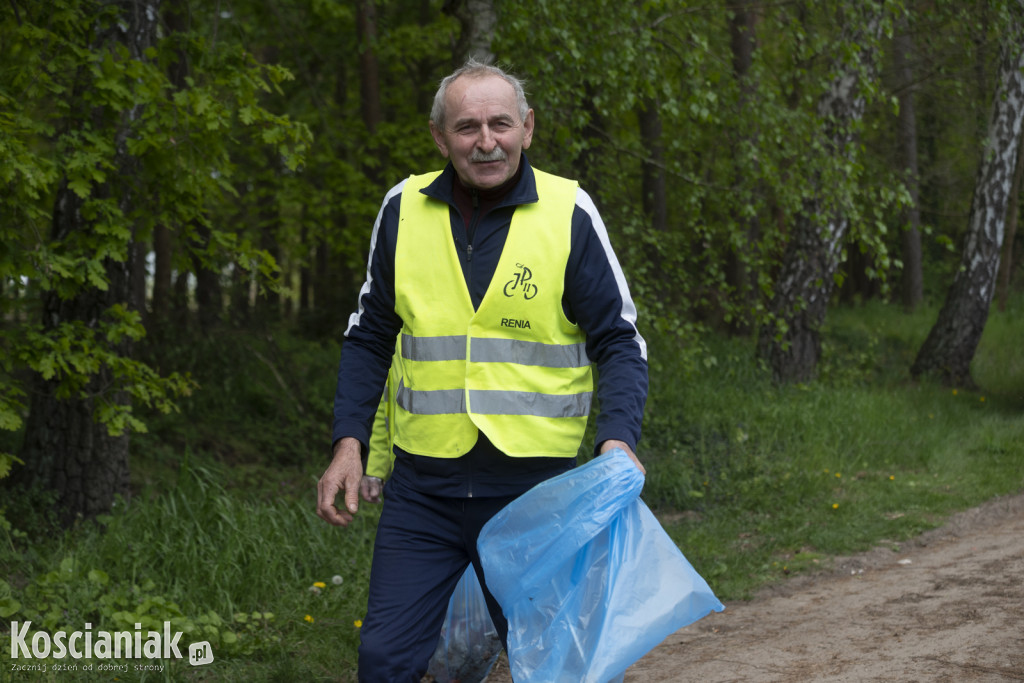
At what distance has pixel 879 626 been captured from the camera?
462 cm

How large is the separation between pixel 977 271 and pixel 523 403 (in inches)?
388

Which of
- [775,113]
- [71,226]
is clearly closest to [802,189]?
[775,113]

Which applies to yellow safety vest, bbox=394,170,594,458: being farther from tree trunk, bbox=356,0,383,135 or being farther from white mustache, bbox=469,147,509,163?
tree trunk, bbox=356,0,383,135

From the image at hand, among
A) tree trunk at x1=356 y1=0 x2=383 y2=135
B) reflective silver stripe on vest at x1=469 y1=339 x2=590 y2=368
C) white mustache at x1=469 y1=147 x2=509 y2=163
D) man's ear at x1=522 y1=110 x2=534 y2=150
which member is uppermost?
tree trunk at x1=356 y1=0 x2=383 y2=135

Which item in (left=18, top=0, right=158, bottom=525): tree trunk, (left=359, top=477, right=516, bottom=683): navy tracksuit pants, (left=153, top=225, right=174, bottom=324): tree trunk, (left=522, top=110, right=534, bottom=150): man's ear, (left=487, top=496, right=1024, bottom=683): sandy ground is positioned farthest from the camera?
(left=153, top=225, right=174, bottom=324): tree trunk

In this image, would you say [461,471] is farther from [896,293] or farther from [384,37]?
[896,293]

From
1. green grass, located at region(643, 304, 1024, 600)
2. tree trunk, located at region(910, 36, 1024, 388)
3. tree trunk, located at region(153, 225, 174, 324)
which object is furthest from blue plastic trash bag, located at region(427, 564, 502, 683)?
tree trunk, located at region(910, 36, 1024, 388)

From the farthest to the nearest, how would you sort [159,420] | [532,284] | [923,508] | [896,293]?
[896,293] < [159,420] < [923,508] < [532,284]

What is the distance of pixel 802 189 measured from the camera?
A: 7098 millimetres

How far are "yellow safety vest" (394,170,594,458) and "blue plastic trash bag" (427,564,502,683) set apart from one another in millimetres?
849

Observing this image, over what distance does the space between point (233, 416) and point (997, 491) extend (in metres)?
6.72

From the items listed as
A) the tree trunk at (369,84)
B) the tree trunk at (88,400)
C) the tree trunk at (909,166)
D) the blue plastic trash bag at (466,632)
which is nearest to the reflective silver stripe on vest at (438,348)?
the blue plastic trash bag at (466,632)

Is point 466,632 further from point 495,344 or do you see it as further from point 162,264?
point 162,264

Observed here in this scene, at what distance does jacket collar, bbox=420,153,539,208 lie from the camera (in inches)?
108
